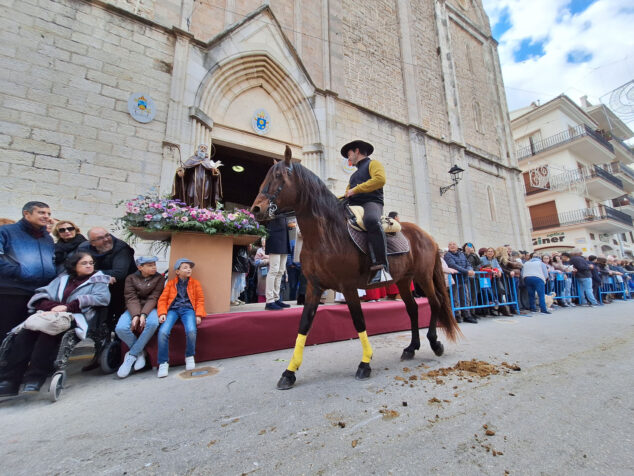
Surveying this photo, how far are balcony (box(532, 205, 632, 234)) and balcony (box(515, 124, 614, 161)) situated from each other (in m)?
4.66

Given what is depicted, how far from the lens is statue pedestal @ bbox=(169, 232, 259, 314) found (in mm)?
3715

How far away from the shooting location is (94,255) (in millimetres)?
3287

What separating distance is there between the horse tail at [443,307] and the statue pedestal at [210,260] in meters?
2.71

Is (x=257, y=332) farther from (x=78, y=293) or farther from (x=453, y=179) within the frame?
(x=453, y=179)

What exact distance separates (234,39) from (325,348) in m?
9.03

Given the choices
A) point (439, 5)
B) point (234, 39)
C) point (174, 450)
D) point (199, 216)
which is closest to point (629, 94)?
point (439, 5)

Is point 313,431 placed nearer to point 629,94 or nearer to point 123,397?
point 123,397

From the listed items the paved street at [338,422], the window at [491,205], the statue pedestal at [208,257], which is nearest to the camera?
the paved street at [338,422]

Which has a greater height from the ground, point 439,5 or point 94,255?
point 439,5

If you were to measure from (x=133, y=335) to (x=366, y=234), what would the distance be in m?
2.88

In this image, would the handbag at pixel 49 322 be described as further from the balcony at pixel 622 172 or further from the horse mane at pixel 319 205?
the balcony at pixel 622 172

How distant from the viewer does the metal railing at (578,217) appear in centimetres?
1905

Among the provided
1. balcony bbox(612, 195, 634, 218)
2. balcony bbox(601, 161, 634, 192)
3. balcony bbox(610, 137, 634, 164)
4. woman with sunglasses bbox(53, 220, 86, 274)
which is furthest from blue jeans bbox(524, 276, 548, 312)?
balcony bbox(610, 137, 634, 164)

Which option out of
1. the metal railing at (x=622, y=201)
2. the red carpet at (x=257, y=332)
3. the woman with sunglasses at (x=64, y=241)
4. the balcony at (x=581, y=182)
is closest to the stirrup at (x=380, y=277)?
the red carpet at (x=257, y=332)
